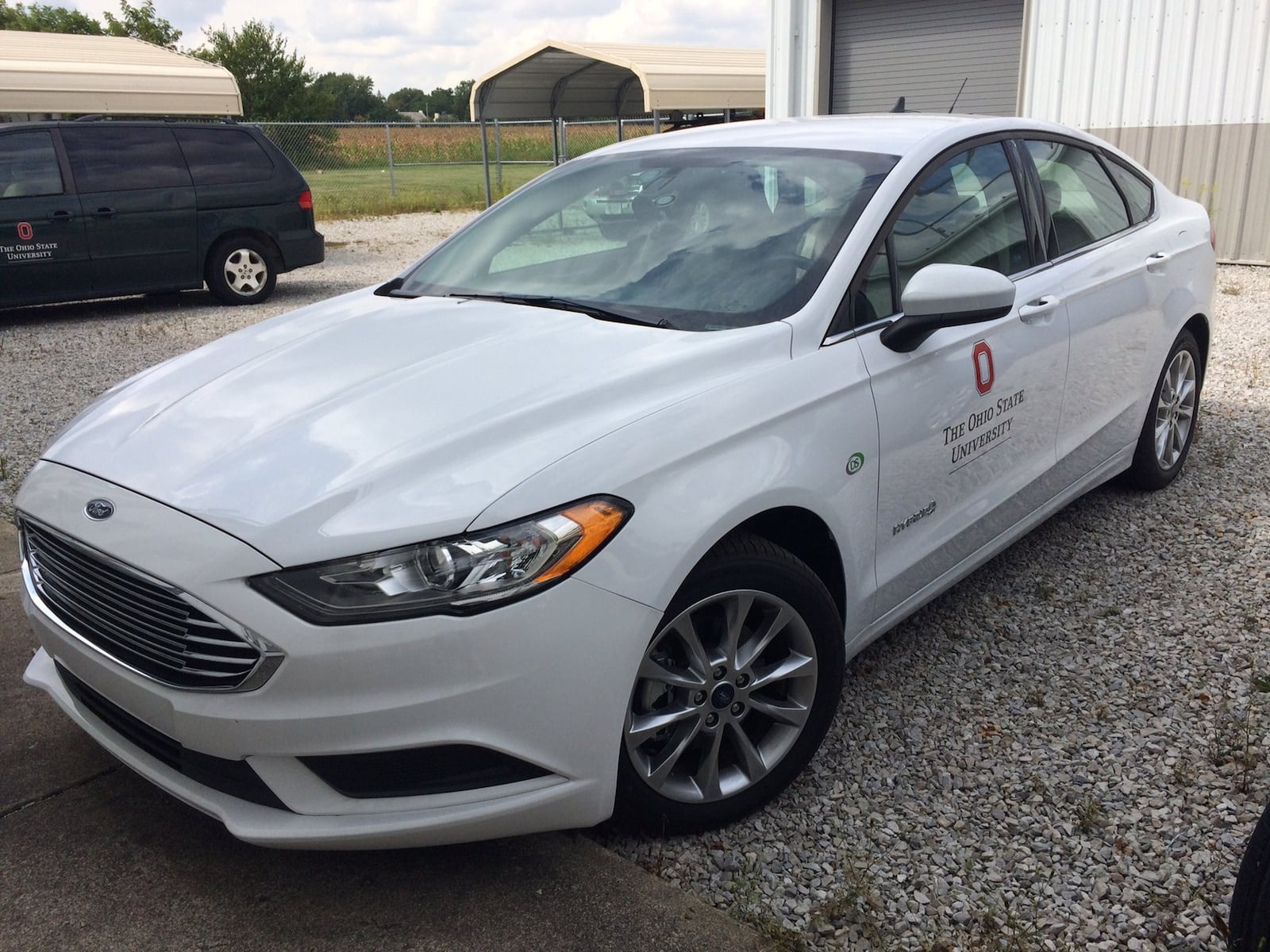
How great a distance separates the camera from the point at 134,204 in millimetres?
10039

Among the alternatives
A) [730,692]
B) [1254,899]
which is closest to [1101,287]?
[730,692]

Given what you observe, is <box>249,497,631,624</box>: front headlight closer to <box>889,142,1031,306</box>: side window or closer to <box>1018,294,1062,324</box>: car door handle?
<box>889,142,1031,306</box>: side window

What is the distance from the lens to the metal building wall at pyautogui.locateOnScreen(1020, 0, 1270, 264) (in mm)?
10266

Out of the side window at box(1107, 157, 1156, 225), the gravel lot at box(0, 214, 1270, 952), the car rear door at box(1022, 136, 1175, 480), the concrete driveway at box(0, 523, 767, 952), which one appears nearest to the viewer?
the concrete driveway at box(0, 523, 767, 952)

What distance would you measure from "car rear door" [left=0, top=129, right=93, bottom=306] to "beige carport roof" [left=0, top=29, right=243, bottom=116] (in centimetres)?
916

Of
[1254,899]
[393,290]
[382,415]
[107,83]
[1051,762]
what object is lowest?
[1051,762]

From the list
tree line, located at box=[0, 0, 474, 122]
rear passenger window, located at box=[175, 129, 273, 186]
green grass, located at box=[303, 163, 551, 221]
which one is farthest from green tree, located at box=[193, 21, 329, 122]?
rear passenger window, located at box=[175, 129, 273, 186]

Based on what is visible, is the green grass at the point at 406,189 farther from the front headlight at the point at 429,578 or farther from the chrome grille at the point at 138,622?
the front headlight at the point at 429,578

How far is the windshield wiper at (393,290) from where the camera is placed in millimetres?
3525

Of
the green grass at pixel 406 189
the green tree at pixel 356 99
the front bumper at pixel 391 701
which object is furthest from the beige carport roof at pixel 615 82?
the green tree at pixel 356 99

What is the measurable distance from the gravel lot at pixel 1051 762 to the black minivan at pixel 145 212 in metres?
8.89

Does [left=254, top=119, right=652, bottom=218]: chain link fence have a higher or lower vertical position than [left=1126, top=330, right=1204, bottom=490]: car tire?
higher

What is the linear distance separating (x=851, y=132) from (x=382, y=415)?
1871mm

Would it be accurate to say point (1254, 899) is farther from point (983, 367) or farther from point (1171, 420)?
point (1171, 420)
